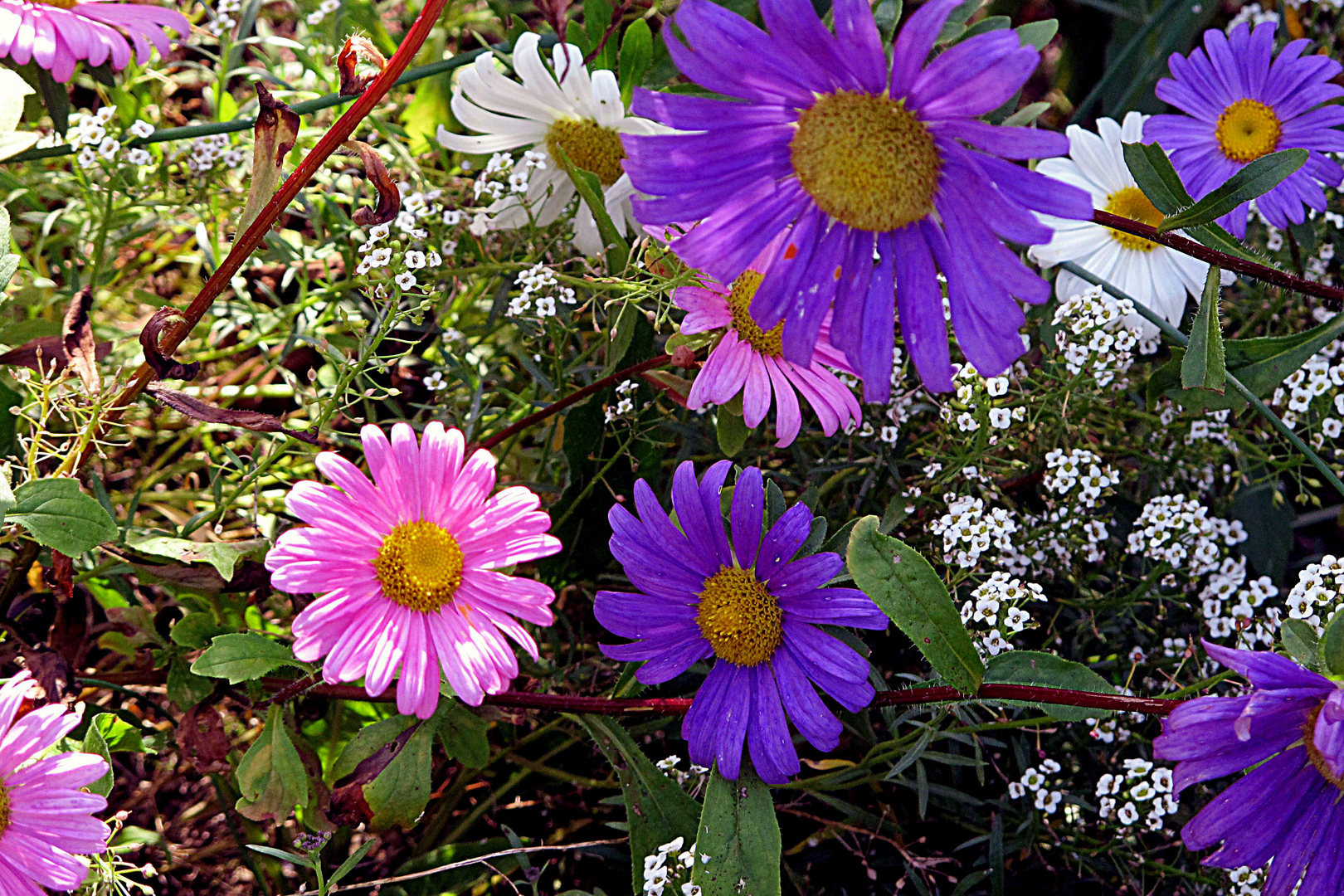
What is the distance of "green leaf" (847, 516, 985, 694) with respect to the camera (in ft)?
2.66

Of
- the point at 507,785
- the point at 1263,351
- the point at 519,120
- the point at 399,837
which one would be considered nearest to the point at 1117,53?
the point at 1263,351

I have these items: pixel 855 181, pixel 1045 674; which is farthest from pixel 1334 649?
pixel 855 181

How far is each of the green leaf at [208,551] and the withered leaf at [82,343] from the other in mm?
144

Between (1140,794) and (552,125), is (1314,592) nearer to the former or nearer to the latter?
(1140,794)

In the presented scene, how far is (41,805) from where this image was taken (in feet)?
2.70

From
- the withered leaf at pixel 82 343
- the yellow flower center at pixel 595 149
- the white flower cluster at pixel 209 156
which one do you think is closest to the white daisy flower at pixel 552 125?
the yellow flower center at pixel 595 149

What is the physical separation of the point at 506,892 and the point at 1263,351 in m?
0.91

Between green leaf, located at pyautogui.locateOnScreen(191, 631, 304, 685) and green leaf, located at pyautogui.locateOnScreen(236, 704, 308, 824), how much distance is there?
0.09 metres

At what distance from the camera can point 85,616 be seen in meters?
1.22

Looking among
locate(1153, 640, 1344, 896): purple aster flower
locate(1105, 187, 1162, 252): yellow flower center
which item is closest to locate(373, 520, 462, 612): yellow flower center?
locate(1153, 640, 1344, 896): purple aster flower

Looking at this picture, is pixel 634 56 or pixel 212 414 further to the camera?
pixel 634 56

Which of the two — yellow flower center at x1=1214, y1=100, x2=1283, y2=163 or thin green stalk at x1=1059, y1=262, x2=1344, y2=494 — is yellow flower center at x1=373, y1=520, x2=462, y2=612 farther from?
yellow flower center at x1=1214, y1=100, x2=1283, y2=163

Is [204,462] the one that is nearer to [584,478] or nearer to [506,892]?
[584,478]

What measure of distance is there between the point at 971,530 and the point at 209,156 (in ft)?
3.02
